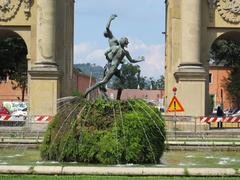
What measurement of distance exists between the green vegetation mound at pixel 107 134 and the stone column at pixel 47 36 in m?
17.5

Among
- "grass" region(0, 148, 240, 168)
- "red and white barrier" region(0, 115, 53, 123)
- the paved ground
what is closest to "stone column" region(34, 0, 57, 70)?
"red and white barrier" region(0, 115, 53, 123)

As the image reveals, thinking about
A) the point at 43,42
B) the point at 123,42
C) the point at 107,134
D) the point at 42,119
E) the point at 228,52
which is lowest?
the point at 42,119

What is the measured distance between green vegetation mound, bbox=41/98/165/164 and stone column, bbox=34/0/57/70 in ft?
57.4

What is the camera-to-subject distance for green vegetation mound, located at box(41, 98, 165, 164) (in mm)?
15688

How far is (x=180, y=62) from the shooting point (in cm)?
3453

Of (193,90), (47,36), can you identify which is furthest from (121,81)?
(47,36)

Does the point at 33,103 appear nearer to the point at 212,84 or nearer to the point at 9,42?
the point at 9,42

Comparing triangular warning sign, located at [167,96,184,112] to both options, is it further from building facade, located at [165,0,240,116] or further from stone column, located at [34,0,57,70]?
stone column, located at [34,0,57,70]

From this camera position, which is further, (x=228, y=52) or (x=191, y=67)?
(x=228, y=52)

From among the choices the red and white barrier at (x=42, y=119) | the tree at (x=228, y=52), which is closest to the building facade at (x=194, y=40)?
the red and white barrier at (x=42, y=119)

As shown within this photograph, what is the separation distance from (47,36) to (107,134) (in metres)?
18.9

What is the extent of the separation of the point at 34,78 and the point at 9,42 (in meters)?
19.5

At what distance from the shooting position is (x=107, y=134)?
15.8m

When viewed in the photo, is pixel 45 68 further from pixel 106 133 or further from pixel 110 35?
pixel 106 133
